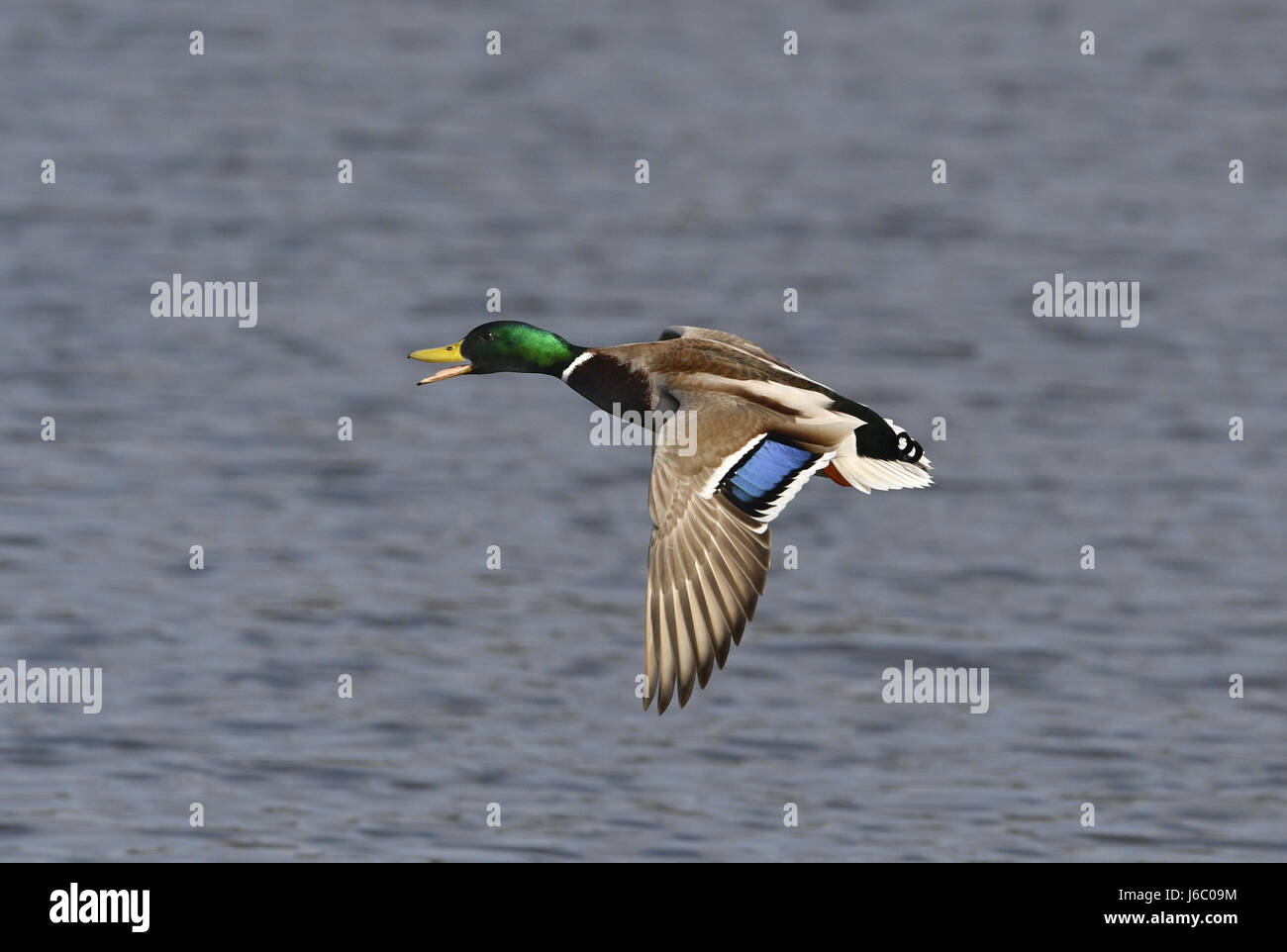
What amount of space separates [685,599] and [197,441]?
35.9 feet

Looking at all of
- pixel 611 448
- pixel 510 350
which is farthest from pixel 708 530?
pixel 611 448

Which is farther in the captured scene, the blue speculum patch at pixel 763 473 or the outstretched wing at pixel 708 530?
the blue speculum patch at pixel 763 473

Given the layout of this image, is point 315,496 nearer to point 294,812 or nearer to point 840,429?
point 294,812

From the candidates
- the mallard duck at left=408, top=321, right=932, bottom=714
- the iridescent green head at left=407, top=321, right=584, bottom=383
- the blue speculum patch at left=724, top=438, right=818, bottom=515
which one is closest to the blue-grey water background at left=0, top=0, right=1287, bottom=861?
the iridescent green head at left=407, top=321, right=584, bottom=383

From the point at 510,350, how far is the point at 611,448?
30.7 feet

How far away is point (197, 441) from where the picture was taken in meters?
19.3

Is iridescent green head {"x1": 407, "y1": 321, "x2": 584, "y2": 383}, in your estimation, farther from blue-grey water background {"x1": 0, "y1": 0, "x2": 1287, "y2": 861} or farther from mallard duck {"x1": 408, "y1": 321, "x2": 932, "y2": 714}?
blue-grey water background {"x1": 0, "y1": 0, "x2": 1287, "y2": 861}

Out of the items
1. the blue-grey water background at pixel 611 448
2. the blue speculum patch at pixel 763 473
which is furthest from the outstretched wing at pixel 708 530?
the blue-grey water background at pixel 611 448

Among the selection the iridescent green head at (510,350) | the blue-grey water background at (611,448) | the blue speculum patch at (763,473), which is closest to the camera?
the blue speculum patch at (763,473)

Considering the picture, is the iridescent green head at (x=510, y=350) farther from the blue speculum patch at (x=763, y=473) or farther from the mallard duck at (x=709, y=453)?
the blue speculum patch at (x=763, y=473)

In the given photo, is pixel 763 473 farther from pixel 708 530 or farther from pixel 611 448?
pixel 611 448

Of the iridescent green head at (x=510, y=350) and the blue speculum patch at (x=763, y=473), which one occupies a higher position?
the iridescent green head at (x=510, y=350)

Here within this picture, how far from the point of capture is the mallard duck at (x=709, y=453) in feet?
29.6

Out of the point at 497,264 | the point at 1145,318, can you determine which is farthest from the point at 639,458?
the point at 1145,318
